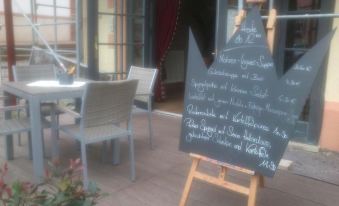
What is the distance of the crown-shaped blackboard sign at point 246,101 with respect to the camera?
6.31 feet

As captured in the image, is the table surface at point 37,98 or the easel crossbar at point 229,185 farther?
the table surface at point 37,98

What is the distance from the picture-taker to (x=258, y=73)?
2057 mm

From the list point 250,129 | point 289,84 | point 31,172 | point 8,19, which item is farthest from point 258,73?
point 8,19

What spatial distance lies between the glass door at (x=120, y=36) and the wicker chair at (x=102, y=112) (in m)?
2.36

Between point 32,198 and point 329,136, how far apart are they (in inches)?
120

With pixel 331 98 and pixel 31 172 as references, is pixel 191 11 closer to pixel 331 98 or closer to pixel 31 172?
pixel 331 98

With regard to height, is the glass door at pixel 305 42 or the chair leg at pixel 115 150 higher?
the glass door at pixel 305 42

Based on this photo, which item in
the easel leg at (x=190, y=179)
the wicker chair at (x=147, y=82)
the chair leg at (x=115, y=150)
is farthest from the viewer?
the wicker chair at (x=147, y=82)

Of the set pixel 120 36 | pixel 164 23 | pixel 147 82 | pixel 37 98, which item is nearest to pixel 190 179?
pixel 37 98

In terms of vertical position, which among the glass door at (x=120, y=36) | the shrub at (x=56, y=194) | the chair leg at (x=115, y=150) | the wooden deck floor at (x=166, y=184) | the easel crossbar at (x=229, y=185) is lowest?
the wooden deck floor at (x=166, y=184)

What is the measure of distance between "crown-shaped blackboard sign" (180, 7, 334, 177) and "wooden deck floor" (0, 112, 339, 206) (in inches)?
19.8

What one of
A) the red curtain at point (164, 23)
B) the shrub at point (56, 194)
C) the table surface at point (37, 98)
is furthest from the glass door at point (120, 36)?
the shrub at point (56, 194)

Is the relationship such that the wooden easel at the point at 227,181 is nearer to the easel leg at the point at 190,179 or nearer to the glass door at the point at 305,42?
the easel leg at the point at 190,179

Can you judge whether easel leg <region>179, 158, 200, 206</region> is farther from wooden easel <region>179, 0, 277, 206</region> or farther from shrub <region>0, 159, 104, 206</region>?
shrub <region>0, 159, 104, 206</region>
